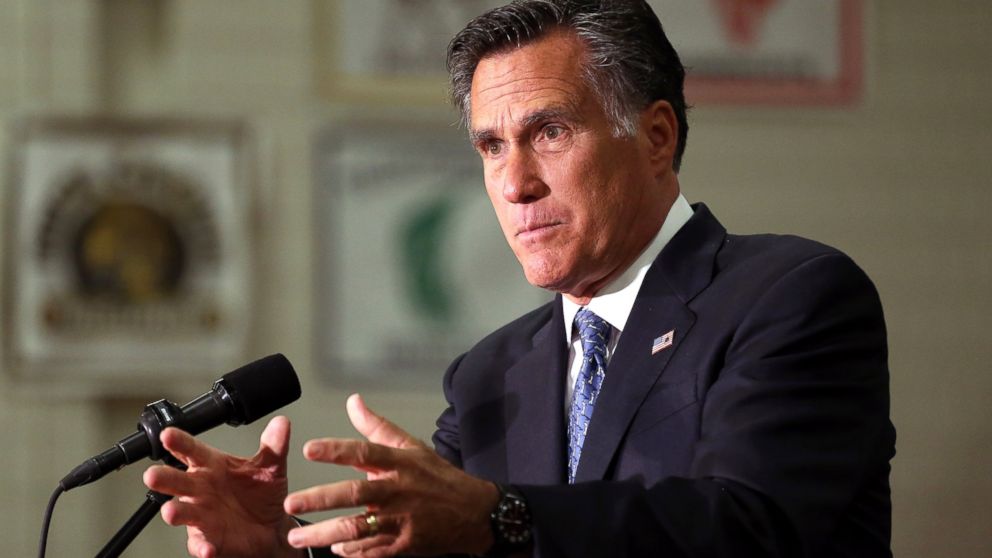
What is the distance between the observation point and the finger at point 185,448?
1644mm

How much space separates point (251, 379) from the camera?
1763 mm

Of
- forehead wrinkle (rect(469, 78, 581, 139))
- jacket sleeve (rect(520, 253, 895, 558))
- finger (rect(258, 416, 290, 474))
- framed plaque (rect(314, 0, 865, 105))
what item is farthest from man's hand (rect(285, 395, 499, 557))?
framed plaque (rect(314, 0, 865, 105))

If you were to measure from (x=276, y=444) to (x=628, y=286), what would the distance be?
0.61 m

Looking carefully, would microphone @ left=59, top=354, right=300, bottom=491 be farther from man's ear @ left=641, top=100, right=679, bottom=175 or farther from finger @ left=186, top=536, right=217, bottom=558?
man's ear @ left=641, top=100, right=679, bottom=175

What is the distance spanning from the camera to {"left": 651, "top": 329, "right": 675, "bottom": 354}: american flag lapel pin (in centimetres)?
188

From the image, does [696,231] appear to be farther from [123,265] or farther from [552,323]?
[123,265]

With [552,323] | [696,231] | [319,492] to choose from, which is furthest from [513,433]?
[319,492]

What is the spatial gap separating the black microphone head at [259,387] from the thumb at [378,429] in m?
0.22

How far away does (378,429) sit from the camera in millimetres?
1525

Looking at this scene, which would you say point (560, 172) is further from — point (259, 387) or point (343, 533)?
point (343, 533)

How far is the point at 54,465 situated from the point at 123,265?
66 cm

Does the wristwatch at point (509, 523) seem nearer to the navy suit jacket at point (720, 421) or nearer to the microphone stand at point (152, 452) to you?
the navy suit jacket at point (720, 421)

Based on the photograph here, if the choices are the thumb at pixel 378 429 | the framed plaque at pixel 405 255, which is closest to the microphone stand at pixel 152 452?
the thumb at pixel 378 429

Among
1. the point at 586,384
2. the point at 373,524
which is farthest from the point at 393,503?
the point at 586,384
